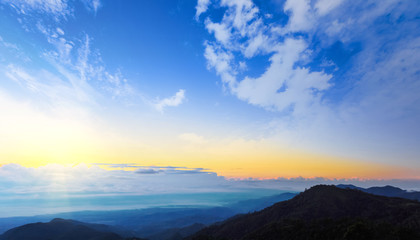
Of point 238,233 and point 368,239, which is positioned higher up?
point 368,239

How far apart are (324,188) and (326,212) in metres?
32.8

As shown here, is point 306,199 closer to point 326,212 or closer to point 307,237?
point 326,212

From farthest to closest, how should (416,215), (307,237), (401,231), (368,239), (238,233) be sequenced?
(238,233) < (416,215) < (307,237) < (401,231) < (368,239)

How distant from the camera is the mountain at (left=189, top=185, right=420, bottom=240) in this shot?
221ft

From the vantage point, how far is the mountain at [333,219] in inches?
2650

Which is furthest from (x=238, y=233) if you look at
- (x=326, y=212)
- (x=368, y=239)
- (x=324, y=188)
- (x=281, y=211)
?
(x=368, y=239)

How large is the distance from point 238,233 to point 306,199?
58.6 m

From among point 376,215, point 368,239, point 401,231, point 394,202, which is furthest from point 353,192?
point 368,239

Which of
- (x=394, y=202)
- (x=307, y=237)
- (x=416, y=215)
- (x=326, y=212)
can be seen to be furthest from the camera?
(x=326, y=212)

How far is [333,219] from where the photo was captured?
97.5m

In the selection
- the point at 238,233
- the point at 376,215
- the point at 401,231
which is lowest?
the point at 238,233

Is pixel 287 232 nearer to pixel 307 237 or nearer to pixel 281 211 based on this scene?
pixel 307 237

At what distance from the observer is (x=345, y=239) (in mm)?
62656

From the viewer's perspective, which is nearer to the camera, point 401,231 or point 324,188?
point 401,231
